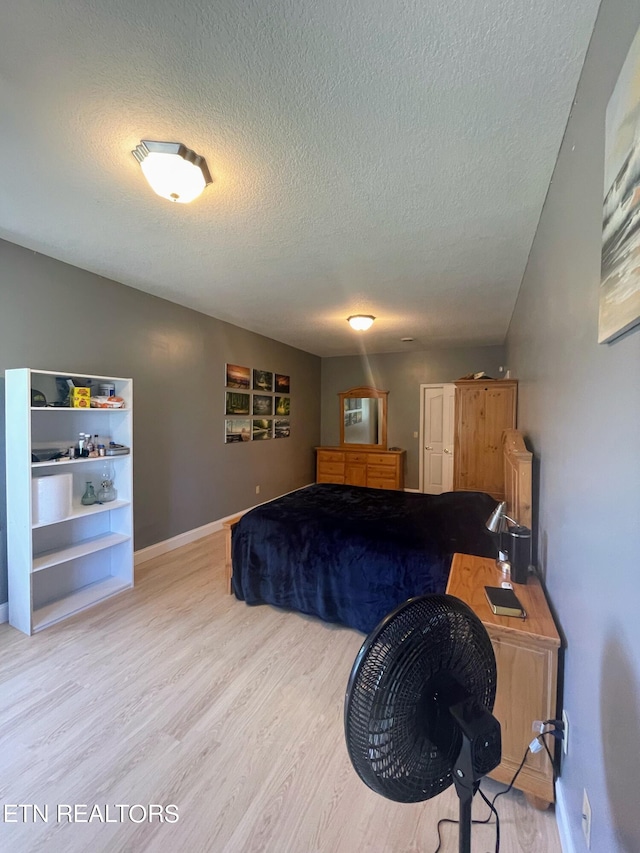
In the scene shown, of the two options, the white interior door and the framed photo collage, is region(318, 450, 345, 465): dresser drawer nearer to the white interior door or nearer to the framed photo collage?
the framed photo collage

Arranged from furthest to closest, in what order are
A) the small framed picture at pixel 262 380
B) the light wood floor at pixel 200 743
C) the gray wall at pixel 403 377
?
the gray wall at pixel 403 377, the small framed picture at pixel 262 380, the light wood floor at pixel 200 743

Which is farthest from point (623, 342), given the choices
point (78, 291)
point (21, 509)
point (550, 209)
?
point (78, 291)

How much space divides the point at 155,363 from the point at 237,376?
1282 millimetres

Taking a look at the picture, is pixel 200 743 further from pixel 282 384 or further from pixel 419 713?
pixel 282 384

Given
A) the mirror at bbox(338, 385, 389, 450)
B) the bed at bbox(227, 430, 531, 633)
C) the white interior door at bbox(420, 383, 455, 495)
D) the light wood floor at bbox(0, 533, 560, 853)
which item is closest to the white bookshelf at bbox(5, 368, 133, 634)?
the light wood floor at bbox(0, 533, 560, 853)

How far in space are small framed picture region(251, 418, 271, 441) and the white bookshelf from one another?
87.4 inches

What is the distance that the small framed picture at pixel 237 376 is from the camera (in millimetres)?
4566

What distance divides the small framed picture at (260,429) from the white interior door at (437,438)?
8.94 feet

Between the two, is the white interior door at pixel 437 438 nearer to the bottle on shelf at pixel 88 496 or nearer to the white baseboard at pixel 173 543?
the white baseboard at pixel 173 543

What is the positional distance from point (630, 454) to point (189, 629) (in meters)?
2.60

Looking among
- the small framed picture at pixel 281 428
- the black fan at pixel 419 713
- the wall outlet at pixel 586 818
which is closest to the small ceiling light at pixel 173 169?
the black fan at pixel 419 713

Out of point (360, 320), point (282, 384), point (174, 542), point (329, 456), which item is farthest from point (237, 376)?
point (329, 456)

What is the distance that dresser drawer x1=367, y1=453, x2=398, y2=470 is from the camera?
6.17 meters

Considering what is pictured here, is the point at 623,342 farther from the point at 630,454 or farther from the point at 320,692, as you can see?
the point at 320,692
